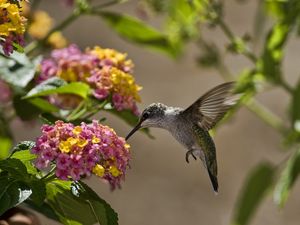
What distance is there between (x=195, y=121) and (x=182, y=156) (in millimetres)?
3315

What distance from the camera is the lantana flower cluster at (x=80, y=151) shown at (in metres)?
1.23

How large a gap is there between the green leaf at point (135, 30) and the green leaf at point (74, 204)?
0.79 m

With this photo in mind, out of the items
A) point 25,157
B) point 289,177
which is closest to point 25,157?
point 25,157

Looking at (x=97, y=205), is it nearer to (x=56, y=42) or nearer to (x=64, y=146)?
(x=64, y=146)

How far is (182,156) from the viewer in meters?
4.90

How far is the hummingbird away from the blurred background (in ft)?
8.39

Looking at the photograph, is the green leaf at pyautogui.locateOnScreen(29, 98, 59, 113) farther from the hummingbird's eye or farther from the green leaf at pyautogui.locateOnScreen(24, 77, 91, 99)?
the hummingbird's eye

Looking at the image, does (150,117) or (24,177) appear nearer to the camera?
(24,177)

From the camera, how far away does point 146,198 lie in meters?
4.73

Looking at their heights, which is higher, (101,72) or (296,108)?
(101,72)

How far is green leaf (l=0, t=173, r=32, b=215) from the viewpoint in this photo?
1.28 metres

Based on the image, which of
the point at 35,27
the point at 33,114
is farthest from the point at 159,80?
the point at 33,114

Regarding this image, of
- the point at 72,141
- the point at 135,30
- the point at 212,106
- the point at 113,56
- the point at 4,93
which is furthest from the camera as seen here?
the point at 135,30

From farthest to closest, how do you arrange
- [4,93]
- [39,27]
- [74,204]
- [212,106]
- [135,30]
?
[39,27] → [135,30] → [4,93] → [212,106] → [74,204]
